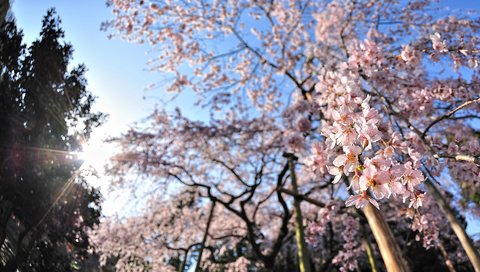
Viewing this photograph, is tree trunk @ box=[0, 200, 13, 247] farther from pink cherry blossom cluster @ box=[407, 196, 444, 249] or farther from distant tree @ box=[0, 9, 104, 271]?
pink cherry blossom cluster @ box=[407, 196, 444, 249]

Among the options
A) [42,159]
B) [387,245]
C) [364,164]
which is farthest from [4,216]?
[364,164]

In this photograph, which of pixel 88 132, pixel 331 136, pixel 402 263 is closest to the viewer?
pixel 331 136

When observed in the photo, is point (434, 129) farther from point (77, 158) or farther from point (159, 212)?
point (159, 212)

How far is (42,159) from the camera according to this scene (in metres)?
6.73

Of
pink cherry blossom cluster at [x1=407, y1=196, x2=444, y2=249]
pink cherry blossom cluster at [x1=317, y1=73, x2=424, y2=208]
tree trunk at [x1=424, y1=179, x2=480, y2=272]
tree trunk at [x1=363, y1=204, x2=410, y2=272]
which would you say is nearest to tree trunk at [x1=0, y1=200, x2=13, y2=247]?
tree trunk at [x1=363, y1=204, x2=410, y2=272]

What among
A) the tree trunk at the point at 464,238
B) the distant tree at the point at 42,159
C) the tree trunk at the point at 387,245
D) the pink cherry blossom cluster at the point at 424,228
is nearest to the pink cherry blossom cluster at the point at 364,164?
the pink cherry blossom cluster at the point at 424,228

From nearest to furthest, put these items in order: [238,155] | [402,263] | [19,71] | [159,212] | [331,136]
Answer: [331,136] < [402,263] < [19,71] < [238,155] < [159,212]

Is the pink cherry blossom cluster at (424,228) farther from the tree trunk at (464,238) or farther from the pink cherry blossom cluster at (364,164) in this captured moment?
the pink cherry blossom cluster at (364,164)

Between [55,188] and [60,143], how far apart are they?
1158 mm

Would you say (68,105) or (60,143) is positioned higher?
(68,105)

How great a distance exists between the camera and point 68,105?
25.4 feet

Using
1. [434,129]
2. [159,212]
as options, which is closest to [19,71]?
[159,212]

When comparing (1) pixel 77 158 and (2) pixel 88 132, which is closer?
(1) pixel 77 158

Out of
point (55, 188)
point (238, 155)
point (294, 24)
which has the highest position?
point (294, 24)
